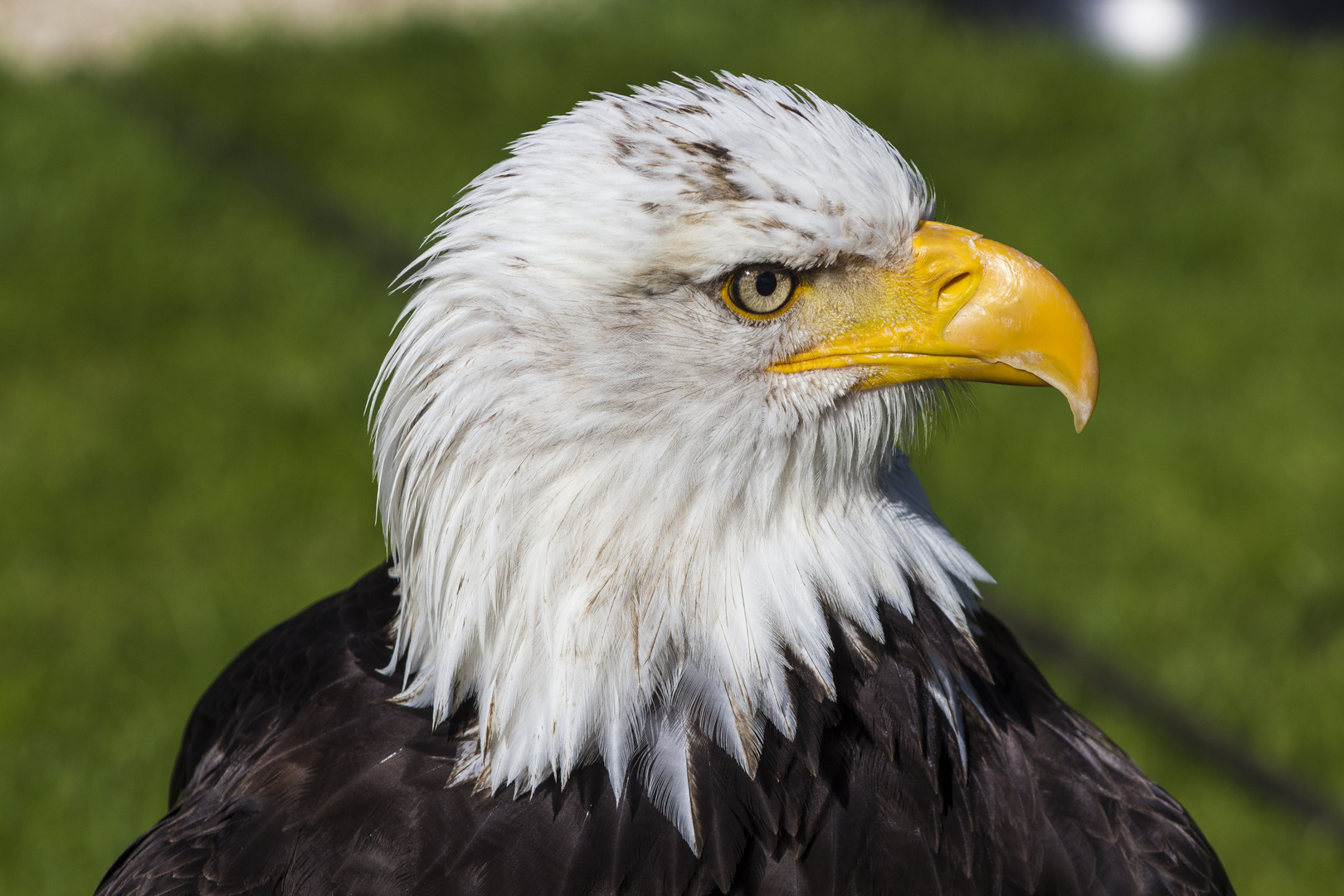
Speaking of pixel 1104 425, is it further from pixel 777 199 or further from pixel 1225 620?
pixel 777 199

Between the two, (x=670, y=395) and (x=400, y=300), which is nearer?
(x=670, y=395)

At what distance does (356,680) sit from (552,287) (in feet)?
2.56

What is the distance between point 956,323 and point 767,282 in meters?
0.30

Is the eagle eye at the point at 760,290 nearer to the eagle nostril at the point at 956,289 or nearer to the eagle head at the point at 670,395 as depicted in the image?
the eagle head at the point at 670,395

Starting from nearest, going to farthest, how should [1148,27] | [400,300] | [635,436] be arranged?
[635,436] < [400,300] < [1148,27]

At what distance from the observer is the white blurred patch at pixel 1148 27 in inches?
325

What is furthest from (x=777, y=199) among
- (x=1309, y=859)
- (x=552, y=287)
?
(x=1309, y=859)

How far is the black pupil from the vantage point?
2.02m

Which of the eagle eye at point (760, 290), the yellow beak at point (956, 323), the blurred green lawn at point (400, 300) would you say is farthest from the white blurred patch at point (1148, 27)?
the eagle eye at point (760, 290)

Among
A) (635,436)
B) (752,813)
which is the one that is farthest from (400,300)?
(752,813)

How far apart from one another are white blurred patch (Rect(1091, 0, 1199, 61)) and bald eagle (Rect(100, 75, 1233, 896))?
6.91 meters

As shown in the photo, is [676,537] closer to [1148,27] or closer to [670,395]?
[670,395]

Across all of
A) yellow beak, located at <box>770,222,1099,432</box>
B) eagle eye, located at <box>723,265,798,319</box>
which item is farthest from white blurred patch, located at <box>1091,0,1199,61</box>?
eagle eye, located at <box>723,265,798,319</box>

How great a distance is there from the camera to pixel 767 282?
6.64 feet
